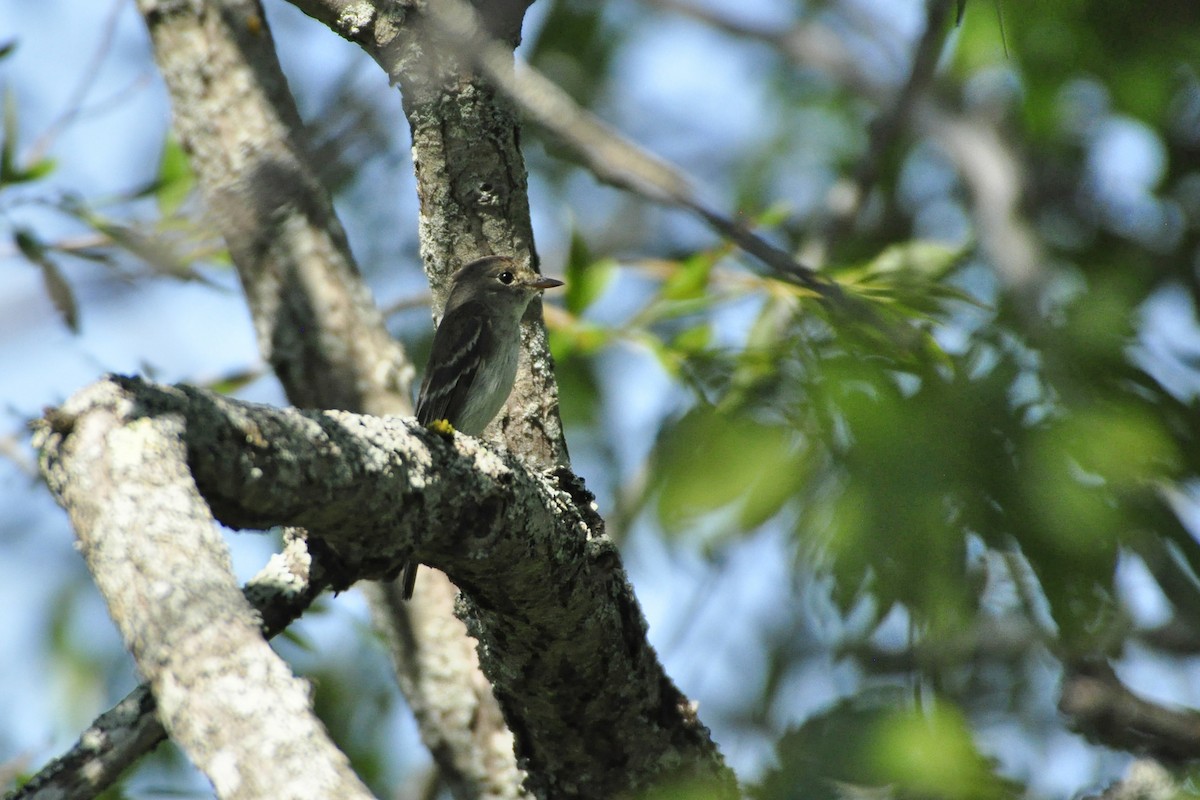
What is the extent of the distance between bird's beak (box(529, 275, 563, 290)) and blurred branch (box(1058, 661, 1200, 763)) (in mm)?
2389

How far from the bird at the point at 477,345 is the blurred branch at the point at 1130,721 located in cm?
226

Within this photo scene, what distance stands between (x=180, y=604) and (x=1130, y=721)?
1.67m

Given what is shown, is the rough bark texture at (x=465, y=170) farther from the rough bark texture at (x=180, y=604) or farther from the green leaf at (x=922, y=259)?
the rough bark texture at (x=180, y=604)

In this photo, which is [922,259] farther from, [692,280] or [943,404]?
[943,404]

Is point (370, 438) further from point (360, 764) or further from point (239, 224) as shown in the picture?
point (360, 764)

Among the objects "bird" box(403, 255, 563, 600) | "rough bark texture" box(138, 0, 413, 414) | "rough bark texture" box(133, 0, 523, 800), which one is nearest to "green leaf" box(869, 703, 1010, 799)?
"bird" box(403, 255, 563, 600)

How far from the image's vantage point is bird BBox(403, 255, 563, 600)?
161 inches

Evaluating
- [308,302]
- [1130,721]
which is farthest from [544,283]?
[1130,721]

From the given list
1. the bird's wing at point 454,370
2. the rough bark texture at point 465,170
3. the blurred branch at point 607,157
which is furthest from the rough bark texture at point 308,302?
the blurred branch at point 607,157

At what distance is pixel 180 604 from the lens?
5.50ft

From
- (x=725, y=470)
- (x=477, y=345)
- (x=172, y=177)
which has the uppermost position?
(x=172, y=177)

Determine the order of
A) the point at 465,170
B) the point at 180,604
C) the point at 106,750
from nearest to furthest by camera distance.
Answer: the point at 180,604 < the point at 106,750 < the point at 465,170

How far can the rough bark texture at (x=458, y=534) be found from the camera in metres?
1.83

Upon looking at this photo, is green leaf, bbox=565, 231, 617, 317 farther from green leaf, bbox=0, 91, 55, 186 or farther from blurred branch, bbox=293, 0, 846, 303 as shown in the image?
blurred branch, bbox=293, 0, 846, 303
